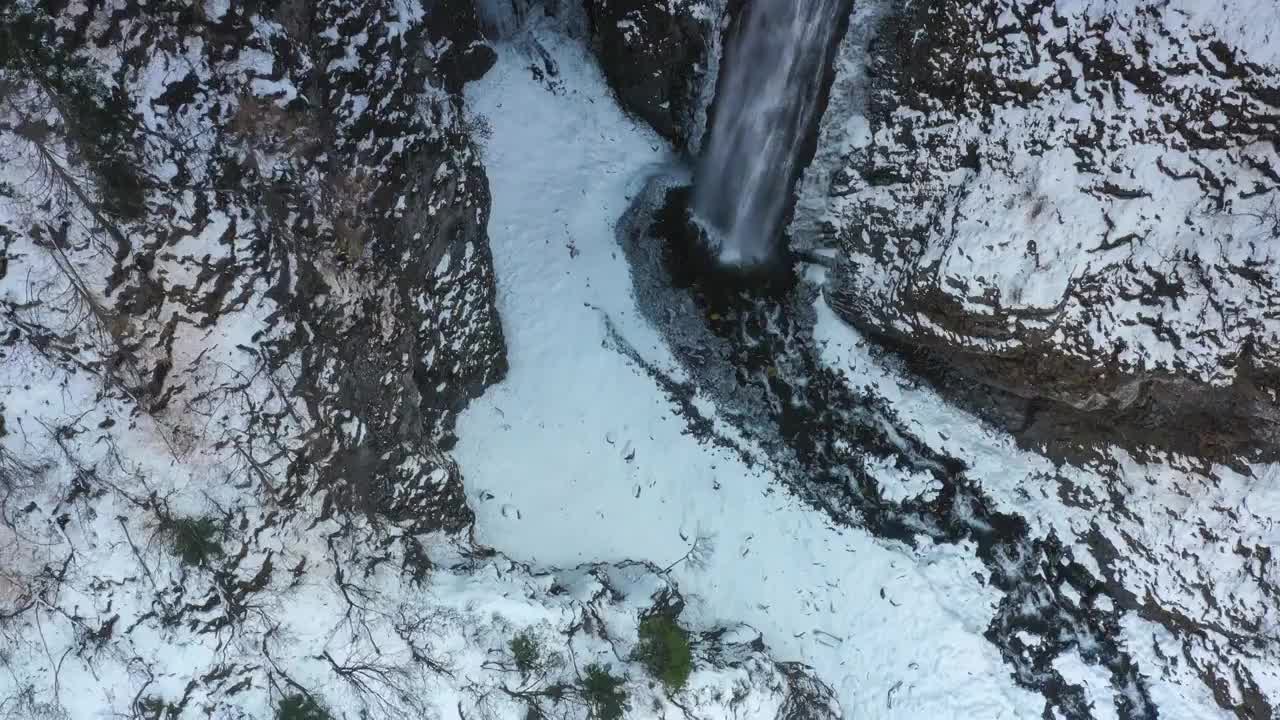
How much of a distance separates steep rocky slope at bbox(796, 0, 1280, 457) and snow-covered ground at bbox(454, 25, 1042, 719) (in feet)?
11.9

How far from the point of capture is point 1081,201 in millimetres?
9461

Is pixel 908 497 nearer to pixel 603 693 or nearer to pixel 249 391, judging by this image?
pixel 603 693

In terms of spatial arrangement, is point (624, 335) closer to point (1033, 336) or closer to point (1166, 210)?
point (1033, 336)

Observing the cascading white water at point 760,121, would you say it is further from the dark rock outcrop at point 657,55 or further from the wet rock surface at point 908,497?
the wet rock surface at point 908,497

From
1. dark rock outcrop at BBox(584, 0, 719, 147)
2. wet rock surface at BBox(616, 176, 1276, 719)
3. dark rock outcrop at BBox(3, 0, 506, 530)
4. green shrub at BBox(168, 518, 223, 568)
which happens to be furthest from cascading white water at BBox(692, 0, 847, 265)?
green shrub at BBox(168, 518, 223, 568)

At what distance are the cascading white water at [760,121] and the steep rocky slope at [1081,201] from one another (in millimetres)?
643

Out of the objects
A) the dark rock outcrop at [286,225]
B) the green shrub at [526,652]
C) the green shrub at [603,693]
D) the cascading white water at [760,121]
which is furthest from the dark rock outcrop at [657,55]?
the green shrub at [603,693]

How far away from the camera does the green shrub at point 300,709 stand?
8055 millimetres

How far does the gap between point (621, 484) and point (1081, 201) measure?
7.83 m

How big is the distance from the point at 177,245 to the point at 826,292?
9.31 meters

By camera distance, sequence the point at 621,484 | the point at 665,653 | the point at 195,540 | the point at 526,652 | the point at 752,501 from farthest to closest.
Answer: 1. the point at 752,501
2. the point at 621,484
3. the point at 665,653
4. the point at 526,652
5. the point at 195,540

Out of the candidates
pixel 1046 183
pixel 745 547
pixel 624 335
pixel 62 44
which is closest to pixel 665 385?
pixel 624 335

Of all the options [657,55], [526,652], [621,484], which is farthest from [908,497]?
[657,55]

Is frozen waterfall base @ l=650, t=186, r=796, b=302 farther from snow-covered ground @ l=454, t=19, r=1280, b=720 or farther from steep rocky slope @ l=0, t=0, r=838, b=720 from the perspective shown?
steep rocky slope @ l=0, t=0, r=838, b=720
